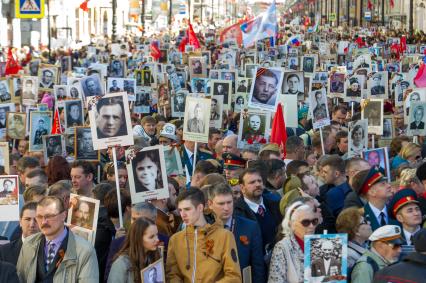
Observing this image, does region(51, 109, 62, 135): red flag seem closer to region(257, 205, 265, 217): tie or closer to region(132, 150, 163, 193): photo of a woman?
region(132, 150, 163, 193): photo of a woman

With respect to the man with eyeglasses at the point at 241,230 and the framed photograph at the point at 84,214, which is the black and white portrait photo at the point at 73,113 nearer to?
the framed photograph at the point at 84,214

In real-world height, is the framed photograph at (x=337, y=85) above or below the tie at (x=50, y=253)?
above

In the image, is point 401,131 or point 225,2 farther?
point 225,2

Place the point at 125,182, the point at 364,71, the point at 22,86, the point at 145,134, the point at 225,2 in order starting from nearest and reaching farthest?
the point at 125,182
the point at 145,134
the point at 22,86
the point at 364,71
the point at 225,2

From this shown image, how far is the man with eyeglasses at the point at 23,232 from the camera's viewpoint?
7.90 meters

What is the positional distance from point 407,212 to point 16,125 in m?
8.16

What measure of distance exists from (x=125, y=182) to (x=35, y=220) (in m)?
2.90

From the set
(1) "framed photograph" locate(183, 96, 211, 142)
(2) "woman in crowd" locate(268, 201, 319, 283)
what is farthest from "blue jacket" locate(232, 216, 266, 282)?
(1) "framed photograph" locate(183, 96, 211, 142)

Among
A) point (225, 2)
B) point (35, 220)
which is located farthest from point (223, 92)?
point (225, 2)

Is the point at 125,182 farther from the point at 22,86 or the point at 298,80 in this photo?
the point at 22,86

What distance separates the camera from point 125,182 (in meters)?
11.0

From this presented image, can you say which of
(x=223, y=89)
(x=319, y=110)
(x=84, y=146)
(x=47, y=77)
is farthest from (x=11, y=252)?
(x=47, y=77)

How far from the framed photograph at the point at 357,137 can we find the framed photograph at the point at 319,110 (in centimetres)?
123

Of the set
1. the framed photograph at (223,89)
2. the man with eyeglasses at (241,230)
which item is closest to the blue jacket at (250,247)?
the man with eyeglasses at (241,230)
